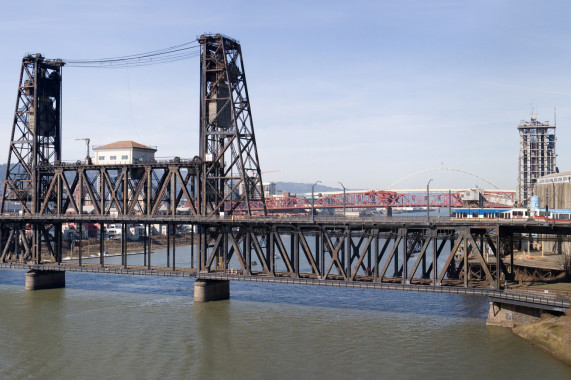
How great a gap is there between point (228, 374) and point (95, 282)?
56.2 meters

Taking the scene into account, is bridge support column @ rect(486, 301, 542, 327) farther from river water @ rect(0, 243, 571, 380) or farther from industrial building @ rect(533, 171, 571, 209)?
industrial building @ rect(533, 171, 571, 209)

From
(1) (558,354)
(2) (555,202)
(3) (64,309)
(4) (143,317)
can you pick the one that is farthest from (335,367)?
(2) (555,202)

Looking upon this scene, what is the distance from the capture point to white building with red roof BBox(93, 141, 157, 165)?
9062 cm

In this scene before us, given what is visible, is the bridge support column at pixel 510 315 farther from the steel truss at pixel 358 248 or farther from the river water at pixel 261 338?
the steel truss at pixel 358 248

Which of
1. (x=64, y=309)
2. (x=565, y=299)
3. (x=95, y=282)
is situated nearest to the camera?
(x=565, y=299)

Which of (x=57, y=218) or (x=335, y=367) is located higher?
(x=57, y=218)

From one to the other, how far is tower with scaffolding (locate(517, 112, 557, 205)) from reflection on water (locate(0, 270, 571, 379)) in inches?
3597

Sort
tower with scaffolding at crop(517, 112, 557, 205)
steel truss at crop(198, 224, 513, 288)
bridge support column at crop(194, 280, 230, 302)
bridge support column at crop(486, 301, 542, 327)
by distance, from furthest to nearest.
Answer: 1. tower with scaffolding at crop(517, 112, 557, 205)
2. bridge support column at crop(194, 280, 230, 302)
3. steel truss at crop(198, 224, 513, 288)
4. bridge support column at crop(486, 301, 542, 327)

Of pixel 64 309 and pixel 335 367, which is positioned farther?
pixel 64 309

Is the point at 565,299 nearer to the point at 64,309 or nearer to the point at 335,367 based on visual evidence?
the point at 335,367

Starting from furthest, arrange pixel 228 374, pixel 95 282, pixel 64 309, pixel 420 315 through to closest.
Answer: pixel 95 282
pixel 64 309
pixel 420 315
pixel 228 374

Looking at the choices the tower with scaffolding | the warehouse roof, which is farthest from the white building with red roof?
the tower with scaffolding

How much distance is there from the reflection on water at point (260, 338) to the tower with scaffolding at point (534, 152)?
91.4 m

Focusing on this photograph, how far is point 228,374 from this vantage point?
48.2m
